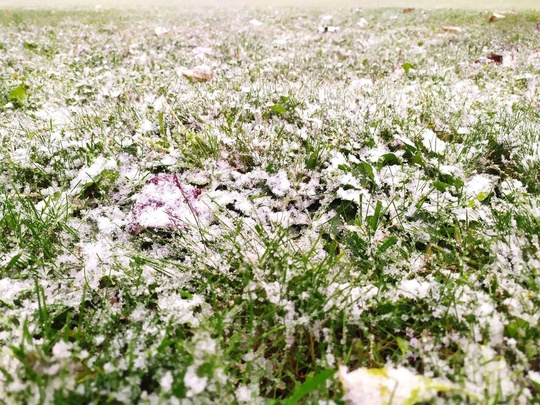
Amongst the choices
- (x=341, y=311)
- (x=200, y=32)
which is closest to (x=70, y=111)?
(x=341, y=311)

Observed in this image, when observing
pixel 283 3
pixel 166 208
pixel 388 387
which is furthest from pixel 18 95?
pixel 283 3

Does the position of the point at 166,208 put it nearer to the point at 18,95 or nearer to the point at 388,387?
the point at 388,387

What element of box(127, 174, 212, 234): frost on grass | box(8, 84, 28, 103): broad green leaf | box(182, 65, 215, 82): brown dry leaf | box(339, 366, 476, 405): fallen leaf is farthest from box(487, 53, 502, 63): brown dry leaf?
box(8, 84, 28, 103): broad green leaf

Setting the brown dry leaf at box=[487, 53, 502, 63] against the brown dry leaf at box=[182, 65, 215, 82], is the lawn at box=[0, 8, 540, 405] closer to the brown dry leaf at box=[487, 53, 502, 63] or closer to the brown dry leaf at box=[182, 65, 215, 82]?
the brown dry leaf at box=[182, 65, 215, 82]

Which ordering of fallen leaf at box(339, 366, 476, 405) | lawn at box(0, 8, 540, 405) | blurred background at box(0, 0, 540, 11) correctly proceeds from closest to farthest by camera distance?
1. fallen leaf at box(339, 366, 476, 405)
2. lawn at box(0, 8, 540, 405)
3. blurred background at box(0, 0, 540, 11)

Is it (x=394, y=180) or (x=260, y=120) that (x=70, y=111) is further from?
(x=394, y=180)

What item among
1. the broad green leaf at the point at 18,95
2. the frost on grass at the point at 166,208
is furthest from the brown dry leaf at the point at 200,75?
the frost on grass at the point at 166,208

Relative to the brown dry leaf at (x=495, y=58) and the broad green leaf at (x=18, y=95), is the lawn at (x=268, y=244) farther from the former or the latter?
the brown dry leaf at (x=495, y=58)

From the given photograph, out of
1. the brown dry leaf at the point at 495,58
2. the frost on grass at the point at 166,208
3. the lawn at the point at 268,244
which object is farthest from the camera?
the brown dry leaf at the point at 495,58

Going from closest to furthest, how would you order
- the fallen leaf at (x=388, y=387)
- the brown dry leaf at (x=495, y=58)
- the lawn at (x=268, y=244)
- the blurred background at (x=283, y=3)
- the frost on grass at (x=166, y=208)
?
the fallen leaf at (x=388, y=387) → the lawn at (x=268, y=244) → the frost on grass at (x=166, y=208) → the brown dry leaf at (x=495, y=58) → the blurred background at (x=283, y=3)
